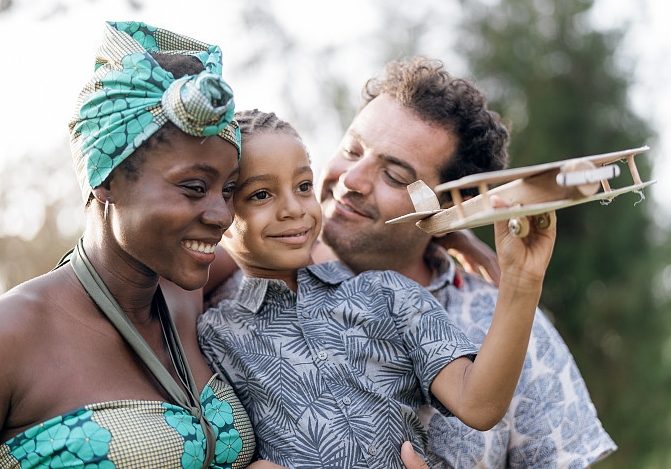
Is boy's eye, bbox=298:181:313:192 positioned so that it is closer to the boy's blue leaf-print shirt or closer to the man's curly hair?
the boy's blue leaf-print shirt

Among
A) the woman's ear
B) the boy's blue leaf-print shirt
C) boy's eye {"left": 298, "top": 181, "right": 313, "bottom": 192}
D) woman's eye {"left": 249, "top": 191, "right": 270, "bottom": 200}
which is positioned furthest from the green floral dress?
boy's eye {"left": 298, "top": 181, "right": 313, "bottom": 192}

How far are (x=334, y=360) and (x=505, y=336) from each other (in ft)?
2.45

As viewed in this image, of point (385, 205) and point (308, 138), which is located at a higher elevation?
point (308, 138)

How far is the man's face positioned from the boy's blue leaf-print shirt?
0.59 meters

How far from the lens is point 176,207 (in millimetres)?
2570

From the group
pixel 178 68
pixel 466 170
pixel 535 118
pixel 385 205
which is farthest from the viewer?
pixel 535 118

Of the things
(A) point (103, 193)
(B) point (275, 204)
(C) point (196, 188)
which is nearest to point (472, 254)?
(B) point (275, 204)

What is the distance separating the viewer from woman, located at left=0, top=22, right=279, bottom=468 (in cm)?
246

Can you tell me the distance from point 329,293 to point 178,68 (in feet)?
3.67

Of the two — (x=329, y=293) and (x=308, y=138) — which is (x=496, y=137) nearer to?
(x=329, y=293)

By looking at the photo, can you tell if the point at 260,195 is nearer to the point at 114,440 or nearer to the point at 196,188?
the point at 196,188

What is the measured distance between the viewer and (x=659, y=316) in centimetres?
910

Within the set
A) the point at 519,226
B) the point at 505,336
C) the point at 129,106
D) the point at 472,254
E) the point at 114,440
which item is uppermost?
the point at 129,106

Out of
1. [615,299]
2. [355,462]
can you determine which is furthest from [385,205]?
[615,299]
